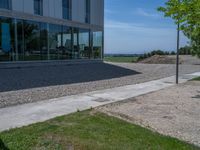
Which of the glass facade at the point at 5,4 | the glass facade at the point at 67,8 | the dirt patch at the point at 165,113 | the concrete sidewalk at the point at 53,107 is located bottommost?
the dirt patch at the point at 165,113

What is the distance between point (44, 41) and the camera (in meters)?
21.8

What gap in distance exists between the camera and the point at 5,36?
18500 millimetres

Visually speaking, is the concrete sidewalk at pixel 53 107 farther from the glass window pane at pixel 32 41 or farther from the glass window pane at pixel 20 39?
the glass window pane at pixel 32 41

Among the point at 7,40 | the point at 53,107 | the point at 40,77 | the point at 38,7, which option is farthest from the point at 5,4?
the point at 53,107

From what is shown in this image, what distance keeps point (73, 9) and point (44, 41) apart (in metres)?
5.12

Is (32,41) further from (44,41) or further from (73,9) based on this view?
(73,9)

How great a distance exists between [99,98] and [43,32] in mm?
14112

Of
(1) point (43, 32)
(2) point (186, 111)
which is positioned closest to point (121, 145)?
(2) point (186, 111)

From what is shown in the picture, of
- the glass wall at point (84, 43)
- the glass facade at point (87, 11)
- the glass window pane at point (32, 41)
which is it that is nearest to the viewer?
the glass window pane at point (32, 41)

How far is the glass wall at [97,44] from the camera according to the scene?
28.0m

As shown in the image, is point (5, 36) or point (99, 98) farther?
point (5, 36)

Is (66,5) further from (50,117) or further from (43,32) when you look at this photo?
(50,117)

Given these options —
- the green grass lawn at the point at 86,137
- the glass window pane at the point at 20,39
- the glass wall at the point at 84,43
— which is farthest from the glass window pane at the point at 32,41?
the green grass lawn at the point at 86,137

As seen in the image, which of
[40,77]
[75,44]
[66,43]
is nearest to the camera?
[40,77]
